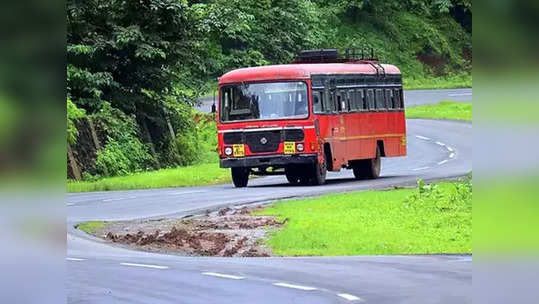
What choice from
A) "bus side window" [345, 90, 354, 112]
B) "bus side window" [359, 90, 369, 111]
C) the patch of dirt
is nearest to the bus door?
"bus side window" [345, 90, 354, 112]

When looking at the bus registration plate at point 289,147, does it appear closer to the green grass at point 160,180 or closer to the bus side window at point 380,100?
the green grass at point 160,180

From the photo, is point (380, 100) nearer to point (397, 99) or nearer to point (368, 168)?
point (397, 99)

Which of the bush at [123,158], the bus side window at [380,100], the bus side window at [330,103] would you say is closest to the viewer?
the bus side window at [330,103]

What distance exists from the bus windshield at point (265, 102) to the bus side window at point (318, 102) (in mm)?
283

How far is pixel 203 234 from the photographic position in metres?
17.1

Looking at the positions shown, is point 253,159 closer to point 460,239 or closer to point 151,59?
point 151,59

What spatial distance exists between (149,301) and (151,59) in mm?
24034

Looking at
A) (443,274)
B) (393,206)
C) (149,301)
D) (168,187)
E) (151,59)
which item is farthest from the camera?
(151,59)

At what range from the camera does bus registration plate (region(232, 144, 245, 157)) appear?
2664cm

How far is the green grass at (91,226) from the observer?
58.9 feet

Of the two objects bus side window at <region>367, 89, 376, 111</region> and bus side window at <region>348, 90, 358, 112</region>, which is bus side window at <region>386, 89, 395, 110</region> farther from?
bus side window at <region>348, 90, 358, 112</region>

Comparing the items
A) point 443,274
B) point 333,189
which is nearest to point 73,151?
point 333,189

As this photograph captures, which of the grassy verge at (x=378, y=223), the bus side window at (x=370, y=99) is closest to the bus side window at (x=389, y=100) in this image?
the bus side window at (x=370, y=99)
